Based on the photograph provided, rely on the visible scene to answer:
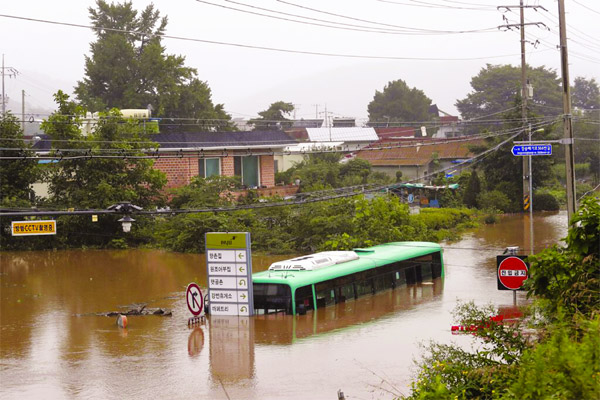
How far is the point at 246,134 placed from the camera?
49.0m

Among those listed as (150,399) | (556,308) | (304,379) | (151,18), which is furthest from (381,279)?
(151,18)

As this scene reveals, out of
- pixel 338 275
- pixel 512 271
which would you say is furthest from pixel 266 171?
pixel 512 271

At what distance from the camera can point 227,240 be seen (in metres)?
23.8

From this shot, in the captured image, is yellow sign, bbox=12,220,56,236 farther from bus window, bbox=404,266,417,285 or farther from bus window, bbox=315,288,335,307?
bus window, bbox=404,266,417,285

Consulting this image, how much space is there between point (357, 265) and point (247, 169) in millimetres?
22032

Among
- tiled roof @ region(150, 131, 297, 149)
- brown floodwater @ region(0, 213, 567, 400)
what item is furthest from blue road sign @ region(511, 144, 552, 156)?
tiled roof @ region(150, 131, 297, 149)

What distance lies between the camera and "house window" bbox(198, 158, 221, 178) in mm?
A: 46219

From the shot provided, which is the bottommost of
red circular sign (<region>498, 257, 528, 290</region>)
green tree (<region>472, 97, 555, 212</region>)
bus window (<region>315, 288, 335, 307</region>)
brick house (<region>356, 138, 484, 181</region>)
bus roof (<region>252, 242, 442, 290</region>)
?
bus window (<region>315, 288, 335, 307</region>)

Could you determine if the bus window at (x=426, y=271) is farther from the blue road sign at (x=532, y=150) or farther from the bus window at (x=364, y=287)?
the blue road sign at (x=532, y=150)

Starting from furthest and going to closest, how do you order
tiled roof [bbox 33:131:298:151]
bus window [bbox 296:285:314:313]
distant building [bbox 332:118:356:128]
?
distant building [bbox 332:118:356:128] → tiled roof [bbox 33:131:298:151] → bus window [bbox 296:285:314:313]

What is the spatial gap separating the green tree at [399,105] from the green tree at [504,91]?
5393 millimetres

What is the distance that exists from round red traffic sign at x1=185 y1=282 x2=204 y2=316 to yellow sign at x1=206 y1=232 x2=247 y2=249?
153 centimetres

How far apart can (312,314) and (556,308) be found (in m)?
12.9

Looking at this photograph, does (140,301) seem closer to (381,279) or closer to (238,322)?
(238,322)
